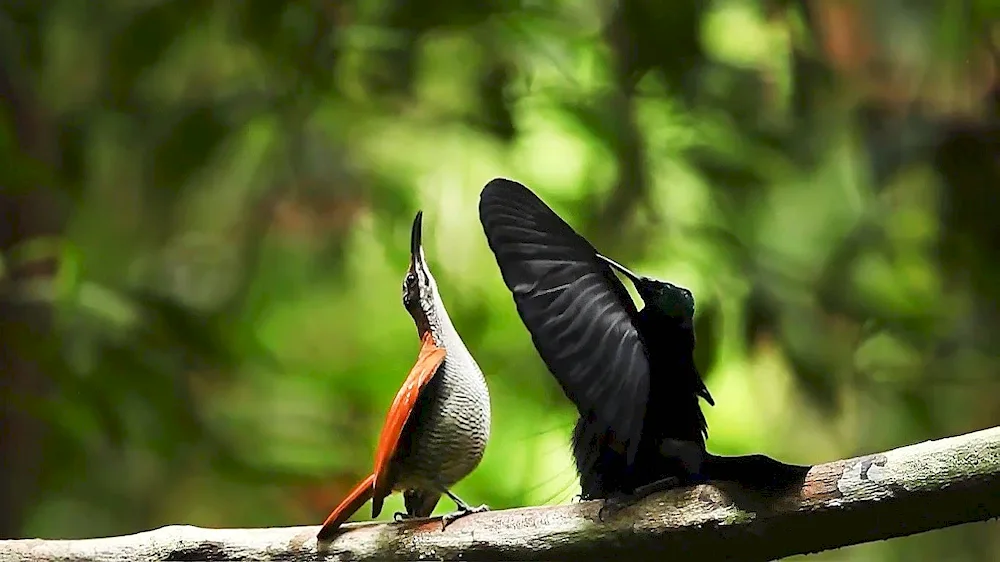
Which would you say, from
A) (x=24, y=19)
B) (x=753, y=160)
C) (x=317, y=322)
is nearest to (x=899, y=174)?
(x=753, y=160)

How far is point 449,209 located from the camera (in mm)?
1009

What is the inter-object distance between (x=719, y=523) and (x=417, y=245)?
0.18 m

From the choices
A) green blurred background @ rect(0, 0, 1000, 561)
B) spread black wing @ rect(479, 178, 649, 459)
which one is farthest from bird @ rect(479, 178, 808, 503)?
green blurred background @ rect(0, 0, 1000, 561)

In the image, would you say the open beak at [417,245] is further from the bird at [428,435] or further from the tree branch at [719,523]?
the tree branch at [719,523]

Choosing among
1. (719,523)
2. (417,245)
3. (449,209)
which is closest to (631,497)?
(719,523)

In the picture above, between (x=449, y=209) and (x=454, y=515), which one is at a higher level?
(x=449, y=209)

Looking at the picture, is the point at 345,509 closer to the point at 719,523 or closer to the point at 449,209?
the point at 719,523

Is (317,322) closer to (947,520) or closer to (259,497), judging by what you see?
(259,497)

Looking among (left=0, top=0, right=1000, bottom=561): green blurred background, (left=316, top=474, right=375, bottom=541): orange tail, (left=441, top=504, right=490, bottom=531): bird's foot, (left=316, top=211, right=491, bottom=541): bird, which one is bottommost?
(left=441, top=504, right=490, bottom=531): bird's foot

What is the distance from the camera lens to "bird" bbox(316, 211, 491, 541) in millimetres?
459

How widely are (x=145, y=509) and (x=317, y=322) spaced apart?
267 millimetres

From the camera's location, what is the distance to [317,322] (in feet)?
3.88

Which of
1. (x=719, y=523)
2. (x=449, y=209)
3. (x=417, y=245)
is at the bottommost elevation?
(x=719, y=523)

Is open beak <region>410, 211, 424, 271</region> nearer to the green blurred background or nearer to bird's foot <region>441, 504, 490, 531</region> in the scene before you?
bird's foot <region>441, 504, 490, 531</region>
